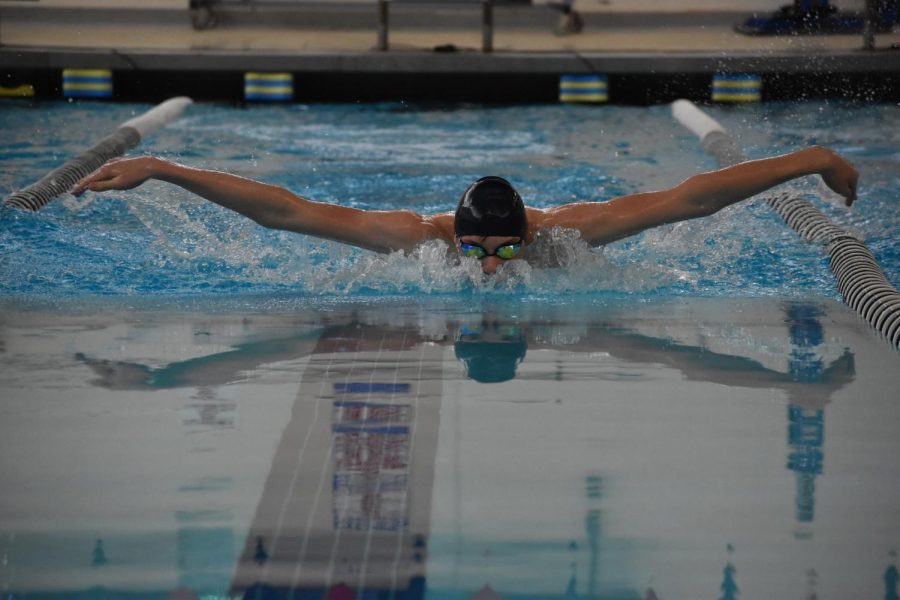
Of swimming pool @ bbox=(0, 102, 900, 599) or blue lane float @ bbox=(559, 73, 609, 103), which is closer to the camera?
swimming pool @ bbox=(0, 102, 900, 599)

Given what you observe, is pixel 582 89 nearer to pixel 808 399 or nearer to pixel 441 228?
pixel 441 228

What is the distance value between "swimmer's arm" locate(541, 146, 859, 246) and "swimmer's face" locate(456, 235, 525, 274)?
10.4 inches

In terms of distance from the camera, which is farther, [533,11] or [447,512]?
[533,11]

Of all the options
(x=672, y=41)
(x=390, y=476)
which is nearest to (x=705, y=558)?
(x=390, y=476)

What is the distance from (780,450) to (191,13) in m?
9.78

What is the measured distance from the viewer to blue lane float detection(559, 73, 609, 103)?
29.7ft

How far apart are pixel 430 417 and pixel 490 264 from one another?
1.20 m

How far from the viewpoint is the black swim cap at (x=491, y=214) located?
139 inches

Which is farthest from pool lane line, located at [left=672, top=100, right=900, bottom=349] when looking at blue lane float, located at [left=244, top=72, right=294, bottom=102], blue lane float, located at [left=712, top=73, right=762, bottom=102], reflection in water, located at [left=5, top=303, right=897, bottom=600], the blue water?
blue lane float, located at [left=244, top=72, right=294, bottom=102]

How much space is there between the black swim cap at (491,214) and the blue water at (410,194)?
21cm

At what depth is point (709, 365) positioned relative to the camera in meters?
2.97

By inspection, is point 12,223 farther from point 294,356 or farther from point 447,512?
point 447,512

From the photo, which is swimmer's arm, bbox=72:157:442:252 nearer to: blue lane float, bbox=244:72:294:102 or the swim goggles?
the swim goggles

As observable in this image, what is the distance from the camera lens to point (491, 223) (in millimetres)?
3529
